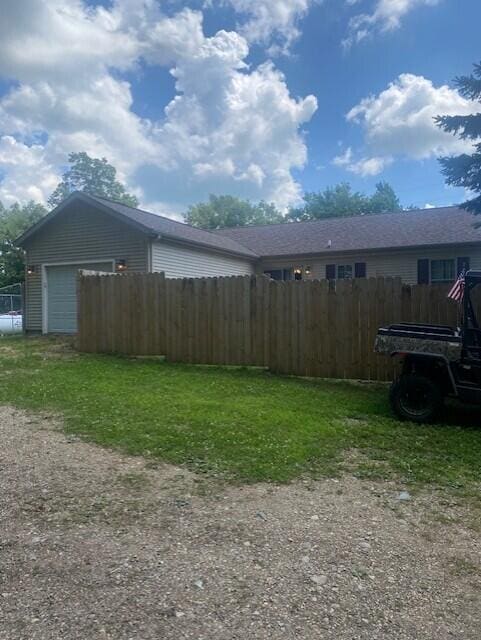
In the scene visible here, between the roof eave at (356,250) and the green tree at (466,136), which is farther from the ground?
the green tree at (466,136)

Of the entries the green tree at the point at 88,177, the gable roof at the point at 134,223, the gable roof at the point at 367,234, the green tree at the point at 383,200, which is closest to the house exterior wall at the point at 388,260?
the gable roof at the point at 367,234

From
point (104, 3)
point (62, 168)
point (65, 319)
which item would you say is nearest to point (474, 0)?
point (104, 3)

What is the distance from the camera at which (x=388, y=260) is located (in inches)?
685

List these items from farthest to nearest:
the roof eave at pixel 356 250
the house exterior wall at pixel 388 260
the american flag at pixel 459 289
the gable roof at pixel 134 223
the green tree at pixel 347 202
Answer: the green tree at pixel 347 202
the house exterior wall at pixel 388 260
the roof eave at pixel 356 250
the gable roof at pixel 134 223
the american flag at pixel 459 289

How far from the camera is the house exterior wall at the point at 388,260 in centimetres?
1622

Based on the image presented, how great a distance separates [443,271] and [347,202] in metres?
25.7

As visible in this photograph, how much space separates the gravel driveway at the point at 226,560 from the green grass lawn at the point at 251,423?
1.42ft

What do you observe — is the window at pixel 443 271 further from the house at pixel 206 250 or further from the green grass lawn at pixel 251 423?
the green grass lawn at pixel 251 423

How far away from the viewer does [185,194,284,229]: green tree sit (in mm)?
48031

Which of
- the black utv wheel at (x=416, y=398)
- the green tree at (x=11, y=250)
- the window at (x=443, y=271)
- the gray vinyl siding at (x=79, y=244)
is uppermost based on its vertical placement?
A: the green tree at (x=11, y=250)

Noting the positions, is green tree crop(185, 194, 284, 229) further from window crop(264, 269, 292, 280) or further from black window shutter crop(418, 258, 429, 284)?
black window shutter crop(418, 258, 429, 284)

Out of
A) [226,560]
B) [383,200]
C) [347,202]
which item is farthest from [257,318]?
[383,200]

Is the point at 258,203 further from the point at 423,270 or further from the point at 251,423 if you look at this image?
the point at 251,423

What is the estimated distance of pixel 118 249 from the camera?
45.5 ft
